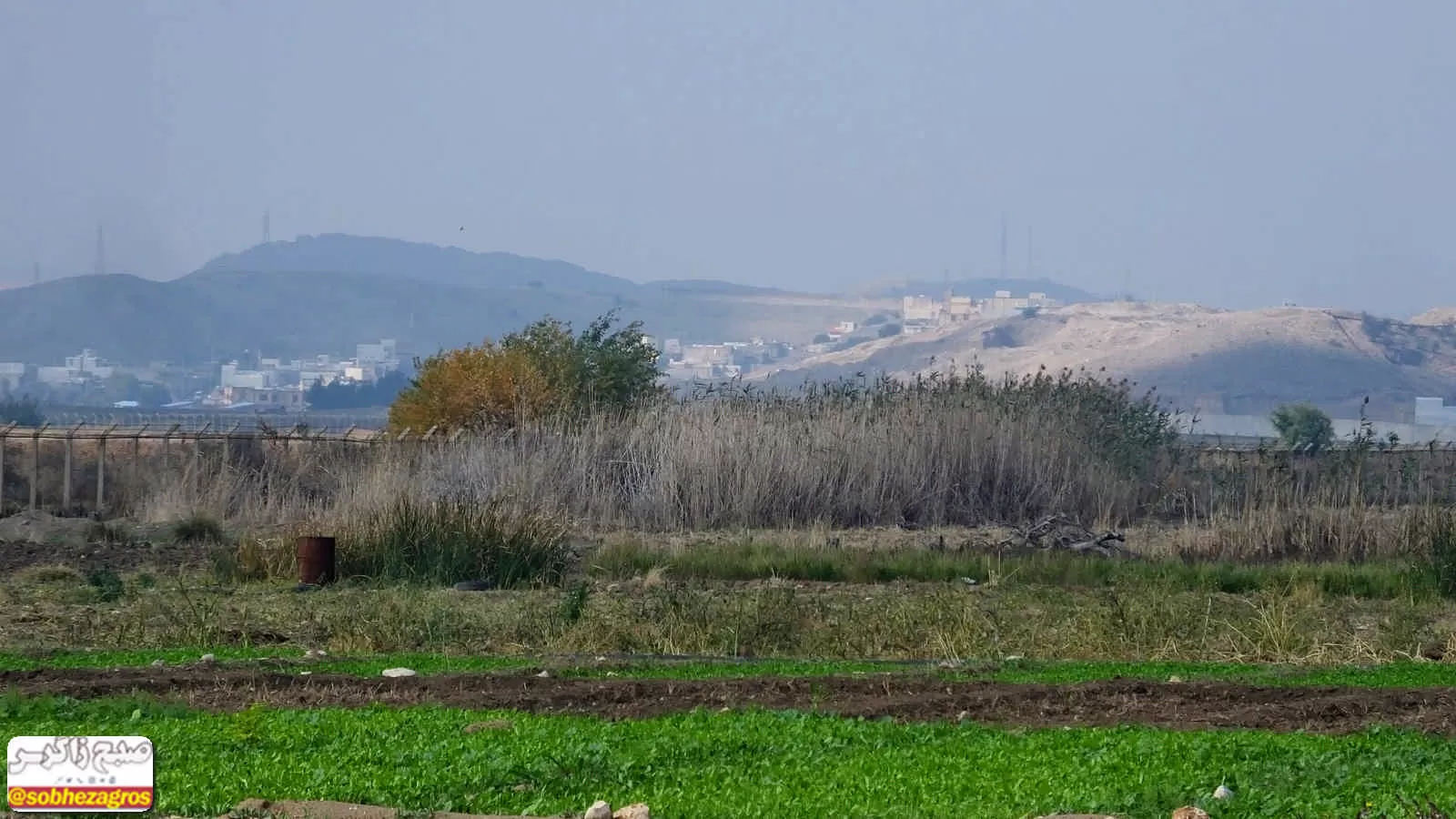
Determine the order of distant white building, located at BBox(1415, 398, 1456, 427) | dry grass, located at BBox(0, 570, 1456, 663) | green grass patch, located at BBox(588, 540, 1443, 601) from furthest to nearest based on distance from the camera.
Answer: distant white building, located at BBox(1415, 398, 1456, 427)
green grass patch, located at BBox(588, 540, 1443, 601)
dry grass, located at BBox(0, 570, 1456, 663)

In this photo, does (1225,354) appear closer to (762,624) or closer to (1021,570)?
(1021,570)

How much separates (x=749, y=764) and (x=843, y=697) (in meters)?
2.94

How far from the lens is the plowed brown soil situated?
11523mm

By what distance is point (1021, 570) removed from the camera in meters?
22.7

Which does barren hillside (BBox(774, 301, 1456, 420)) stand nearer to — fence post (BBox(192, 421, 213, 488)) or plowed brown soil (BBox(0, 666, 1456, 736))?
fence post (BBox(192, 421, 213, 488))

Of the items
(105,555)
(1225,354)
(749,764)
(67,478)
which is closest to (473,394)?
(67,478)

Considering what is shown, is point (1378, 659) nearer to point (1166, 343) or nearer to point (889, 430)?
point (889, 430)

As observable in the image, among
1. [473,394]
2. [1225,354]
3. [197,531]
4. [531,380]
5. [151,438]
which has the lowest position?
[197,531]

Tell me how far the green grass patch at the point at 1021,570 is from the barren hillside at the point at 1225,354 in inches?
3819

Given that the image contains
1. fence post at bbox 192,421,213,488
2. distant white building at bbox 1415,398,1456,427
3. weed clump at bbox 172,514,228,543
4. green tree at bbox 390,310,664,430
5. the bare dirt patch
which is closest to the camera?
the bare dirt patch

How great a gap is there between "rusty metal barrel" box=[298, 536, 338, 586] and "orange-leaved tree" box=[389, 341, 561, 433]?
14.7 meters

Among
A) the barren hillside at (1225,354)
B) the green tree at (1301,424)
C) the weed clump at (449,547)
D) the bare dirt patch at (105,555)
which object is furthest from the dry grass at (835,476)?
the barren hillside at (1225,354)

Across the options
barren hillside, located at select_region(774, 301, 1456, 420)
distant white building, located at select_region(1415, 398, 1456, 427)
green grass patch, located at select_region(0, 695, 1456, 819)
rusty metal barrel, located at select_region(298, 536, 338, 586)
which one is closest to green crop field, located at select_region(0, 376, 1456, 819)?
green grass patch, located at select_region(0, 695, 1456, 819)

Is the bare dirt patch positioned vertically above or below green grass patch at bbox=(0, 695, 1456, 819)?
below
